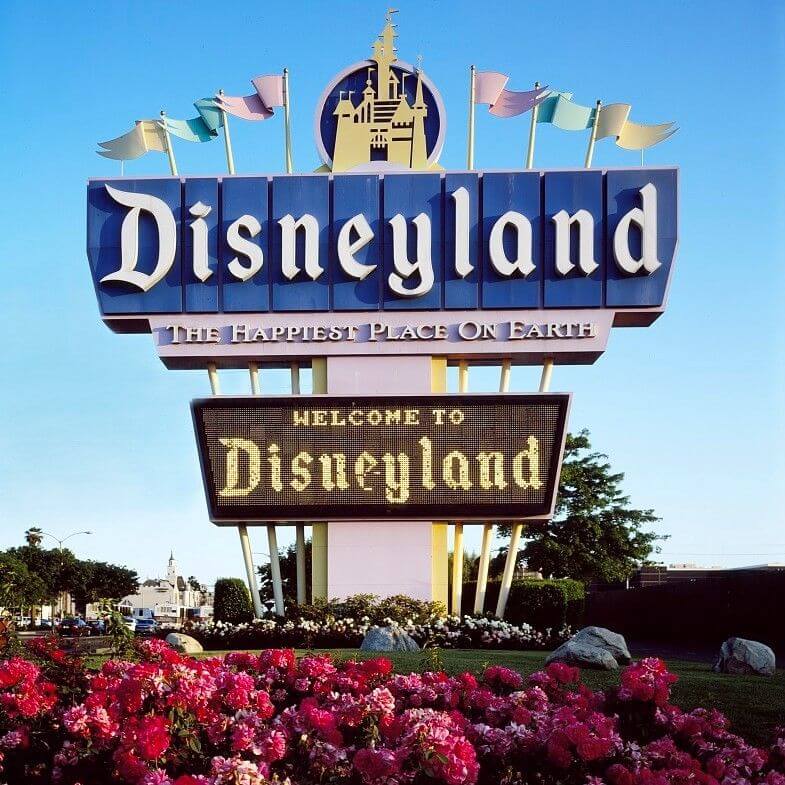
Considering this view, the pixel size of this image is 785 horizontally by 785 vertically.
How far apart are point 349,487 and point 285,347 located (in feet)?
12.1

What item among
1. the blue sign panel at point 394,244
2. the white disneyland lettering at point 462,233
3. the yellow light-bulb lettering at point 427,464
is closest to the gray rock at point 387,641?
the yellow light-bulb lettering at point 427,464

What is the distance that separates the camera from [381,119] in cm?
2791

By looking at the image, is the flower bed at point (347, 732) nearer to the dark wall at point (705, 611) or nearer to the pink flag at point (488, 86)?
the dark wall at point (705, 611)

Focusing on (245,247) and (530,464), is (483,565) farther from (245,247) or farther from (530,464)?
(245,247)

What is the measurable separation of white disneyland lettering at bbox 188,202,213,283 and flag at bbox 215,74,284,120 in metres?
3.14

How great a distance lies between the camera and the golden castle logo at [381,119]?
27.6 m

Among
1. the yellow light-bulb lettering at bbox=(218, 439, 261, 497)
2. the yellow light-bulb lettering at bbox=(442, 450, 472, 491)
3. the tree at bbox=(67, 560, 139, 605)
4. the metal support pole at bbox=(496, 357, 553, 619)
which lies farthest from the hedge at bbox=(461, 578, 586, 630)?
the tree at bbox=(67, 560, 139, 605)

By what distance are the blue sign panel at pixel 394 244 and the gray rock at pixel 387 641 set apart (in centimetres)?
805

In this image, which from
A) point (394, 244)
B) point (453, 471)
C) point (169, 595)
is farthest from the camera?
point (169, 595)

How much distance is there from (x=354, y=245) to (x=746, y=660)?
13484 mm

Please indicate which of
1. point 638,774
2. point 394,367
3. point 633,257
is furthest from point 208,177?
point 638,774

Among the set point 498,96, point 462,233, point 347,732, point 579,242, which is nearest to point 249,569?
point 462,233

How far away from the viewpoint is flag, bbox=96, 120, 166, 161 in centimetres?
2833

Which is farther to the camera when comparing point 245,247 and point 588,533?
point 588,533
